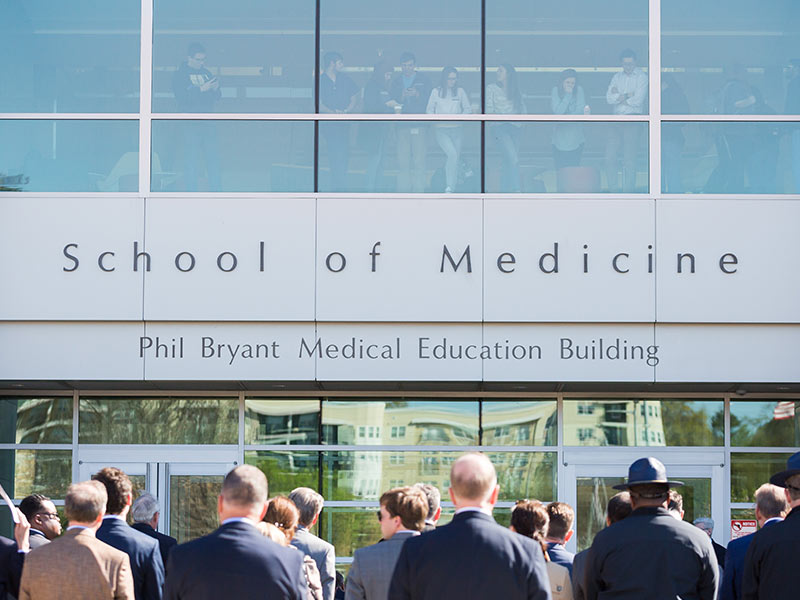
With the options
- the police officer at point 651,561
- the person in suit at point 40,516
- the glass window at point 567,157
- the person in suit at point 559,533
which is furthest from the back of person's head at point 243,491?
the glass window at point 567,157

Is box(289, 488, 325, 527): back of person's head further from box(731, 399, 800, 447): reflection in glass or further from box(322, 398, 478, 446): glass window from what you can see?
box(731, 399, 800, 447): reflection in glass

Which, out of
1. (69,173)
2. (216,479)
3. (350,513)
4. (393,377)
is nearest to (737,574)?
(393,377)

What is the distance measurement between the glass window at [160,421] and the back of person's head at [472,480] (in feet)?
27.6

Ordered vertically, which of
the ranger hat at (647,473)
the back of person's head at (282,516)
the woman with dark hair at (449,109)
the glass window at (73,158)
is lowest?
the back of person's head at (282,516)

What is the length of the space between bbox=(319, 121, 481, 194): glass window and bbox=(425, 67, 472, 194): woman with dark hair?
11mm

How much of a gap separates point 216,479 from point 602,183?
17.7 feet

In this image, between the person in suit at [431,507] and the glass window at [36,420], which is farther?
the glass window at [36,420]

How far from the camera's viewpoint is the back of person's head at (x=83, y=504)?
5371 millimetres

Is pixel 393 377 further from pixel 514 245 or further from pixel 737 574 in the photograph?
pixel 737 574

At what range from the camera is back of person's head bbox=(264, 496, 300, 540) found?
20.3ft

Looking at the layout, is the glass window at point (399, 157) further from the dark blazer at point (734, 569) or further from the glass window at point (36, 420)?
the dark blazer at point (734, 569)

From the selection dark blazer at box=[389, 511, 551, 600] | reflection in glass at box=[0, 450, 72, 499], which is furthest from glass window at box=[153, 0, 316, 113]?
dark blazer at box=[389, 511, 551, 600]

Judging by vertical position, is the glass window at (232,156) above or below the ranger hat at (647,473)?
above

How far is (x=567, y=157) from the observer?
11.6m
